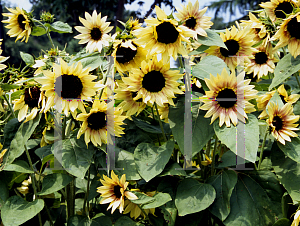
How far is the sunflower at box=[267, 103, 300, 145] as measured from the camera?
756 mm

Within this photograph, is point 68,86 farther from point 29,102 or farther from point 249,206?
point 249,206

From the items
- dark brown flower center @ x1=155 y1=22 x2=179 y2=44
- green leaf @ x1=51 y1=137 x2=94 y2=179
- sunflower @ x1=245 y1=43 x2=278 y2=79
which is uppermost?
dark brown flower center @ x1=155 y1=22 x2=179 y2=44

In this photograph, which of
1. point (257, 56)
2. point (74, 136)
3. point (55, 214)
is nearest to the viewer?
point (74, 136)

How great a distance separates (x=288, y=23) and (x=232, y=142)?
1.42ft

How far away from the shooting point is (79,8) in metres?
8.00

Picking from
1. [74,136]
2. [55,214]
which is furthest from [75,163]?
[55,214]

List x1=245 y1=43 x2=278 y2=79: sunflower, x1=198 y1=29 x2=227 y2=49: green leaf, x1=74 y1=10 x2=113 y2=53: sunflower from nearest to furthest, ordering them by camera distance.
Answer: x1=198 y1=29 x2=227 y2=49: green leaf
x1=74 y1=10 x2=113 y2=53: sunflower
x1=245 y1=43 x2=278 y2=79: sunflower

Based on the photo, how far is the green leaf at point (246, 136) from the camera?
0.67 metres

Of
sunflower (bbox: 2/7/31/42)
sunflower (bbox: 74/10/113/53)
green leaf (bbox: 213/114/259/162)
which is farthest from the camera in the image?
sunflower (bbox: 2/7/31/42)

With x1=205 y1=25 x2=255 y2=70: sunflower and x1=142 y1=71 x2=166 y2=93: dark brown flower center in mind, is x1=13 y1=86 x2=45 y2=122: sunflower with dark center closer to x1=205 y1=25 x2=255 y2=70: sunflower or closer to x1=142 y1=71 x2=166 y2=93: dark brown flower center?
x1=142 y1=71 x2=166 y2=93: dark brown flower center

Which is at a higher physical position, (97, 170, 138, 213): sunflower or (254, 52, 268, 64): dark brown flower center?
(254, 52, 268, 64): dark brown flower center

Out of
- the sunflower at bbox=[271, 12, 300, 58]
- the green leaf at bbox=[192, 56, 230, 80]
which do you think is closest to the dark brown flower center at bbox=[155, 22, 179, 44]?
the green leaf at bbox=[192, 56, 230, 80]

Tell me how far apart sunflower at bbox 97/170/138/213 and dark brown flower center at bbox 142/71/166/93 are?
0.79 ft

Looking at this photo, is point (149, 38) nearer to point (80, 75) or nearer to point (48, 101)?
point (80, 75)
